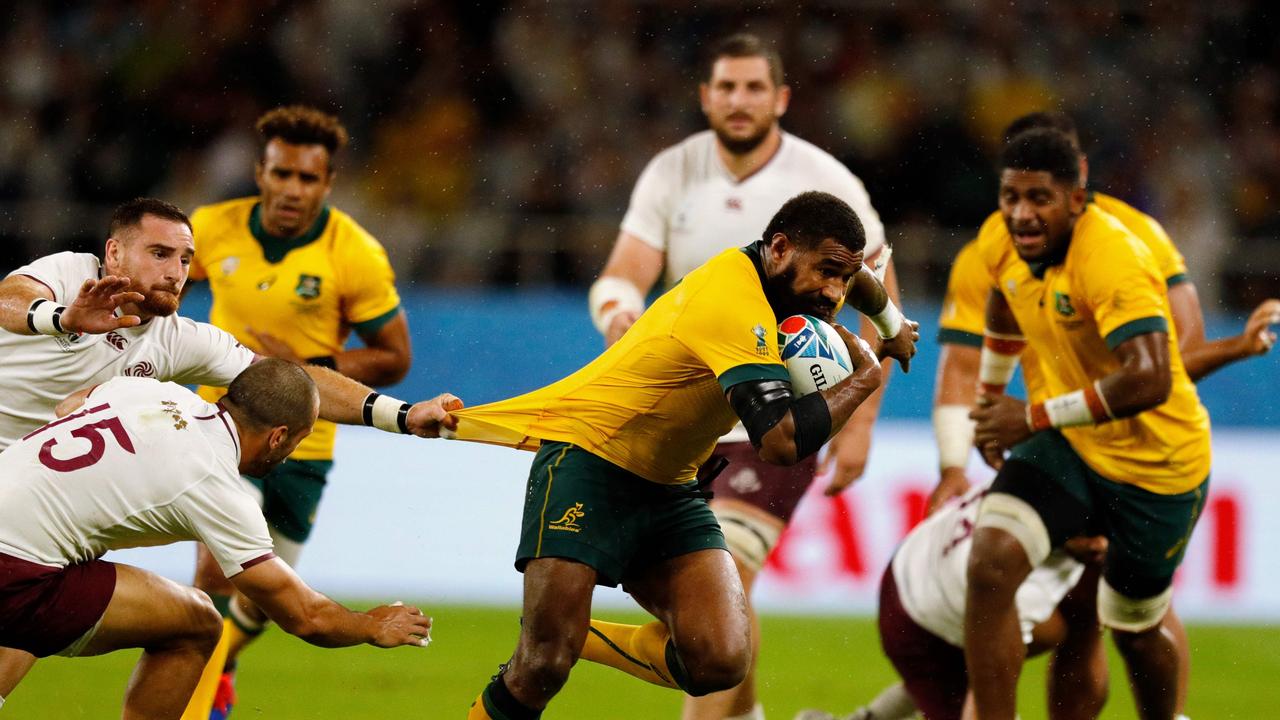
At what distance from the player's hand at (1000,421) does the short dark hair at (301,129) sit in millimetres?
3110

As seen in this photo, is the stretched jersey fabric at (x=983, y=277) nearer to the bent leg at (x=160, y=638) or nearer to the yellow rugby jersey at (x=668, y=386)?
the yellow rugby jersey at (x=668, y=386)

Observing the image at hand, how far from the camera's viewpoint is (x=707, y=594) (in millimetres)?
5453

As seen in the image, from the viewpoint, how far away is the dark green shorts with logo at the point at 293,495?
7.14 meters

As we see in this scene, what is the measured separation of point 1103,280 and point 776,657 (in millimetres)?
3656

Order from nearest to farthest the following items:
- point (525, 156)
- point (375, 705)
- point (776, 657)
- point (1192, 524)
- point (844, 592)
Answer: point (1192, 524) < point (375, 705) < point (776, 657) < point (844, 592) < point (525, 156)

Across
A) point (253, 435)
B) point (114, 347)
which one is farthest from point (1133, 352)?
point (114, 347)

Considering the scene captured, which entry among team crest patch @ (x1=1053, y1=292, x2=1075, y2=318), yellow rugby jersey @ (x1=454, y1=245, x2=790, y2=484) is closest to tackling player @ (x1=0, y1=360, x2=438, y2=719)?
yellow rugby jersey @ (x1=454, y1=245, x2=790, y2=484)

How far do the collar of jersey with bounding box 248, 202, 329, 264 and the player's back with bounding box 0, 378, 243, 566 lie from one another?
234 centimetres

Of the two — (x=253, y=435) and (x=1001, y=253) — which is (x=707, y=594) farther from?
(x=1001, y=253)

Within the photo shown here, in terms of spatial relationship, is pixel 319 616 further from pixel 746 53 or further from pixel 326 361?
pixel 746 53

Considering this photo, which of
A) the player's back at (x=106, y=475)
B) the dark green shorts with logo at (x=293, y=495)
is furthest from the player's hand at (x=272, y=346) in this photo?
the player's back at (x=106, y=475)

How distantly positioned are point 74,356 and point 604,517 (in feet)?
6.36

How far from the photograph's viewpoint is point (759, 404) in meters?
5.03

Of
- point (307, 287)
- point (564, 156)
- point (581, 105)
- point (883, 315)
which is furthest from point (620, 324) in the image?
point (581, 105)
